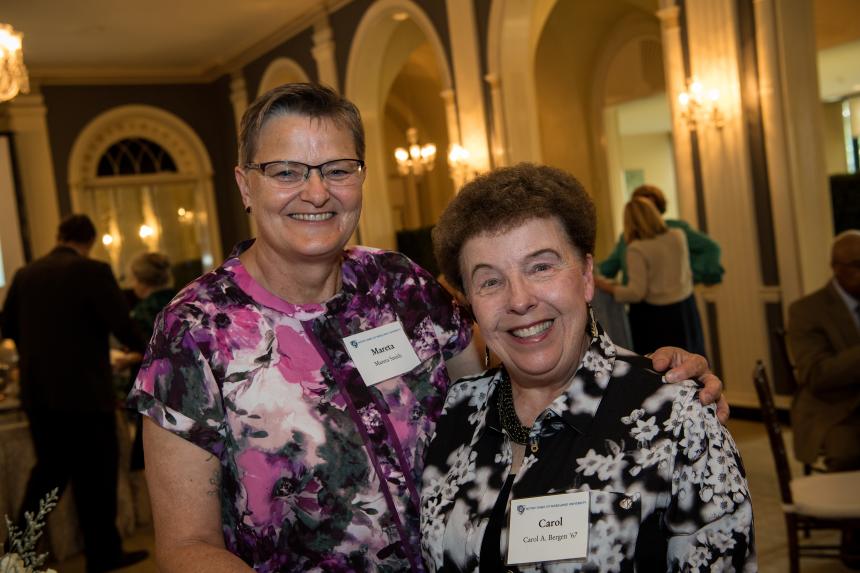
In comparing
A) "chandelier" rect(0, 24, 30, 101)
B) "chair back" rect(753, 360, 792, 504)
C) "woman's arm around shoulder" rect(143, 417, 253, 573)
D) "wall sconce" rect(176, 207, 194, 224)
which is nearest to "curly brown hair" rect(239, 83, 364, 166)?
"woman's arm around shoulder" rect(143, 417, 253, 573)

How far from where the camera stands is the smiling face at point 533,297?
4.83ft

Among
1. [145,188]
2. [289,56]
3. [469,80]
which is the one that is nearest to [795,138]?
[469,80]

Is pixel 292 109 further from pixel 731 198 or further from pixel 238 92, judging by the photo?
pixel 238 92

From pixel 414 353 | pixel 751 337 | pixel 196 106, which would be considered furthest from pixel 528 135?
pixel 196 106

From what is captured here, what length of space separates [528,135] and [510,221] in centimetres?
650

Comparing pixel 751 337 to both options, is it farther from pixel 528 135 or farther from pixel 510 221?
pixel 510 221

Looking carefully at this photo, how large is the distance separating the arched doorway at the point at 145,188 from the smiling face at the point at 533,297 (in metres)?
11.7

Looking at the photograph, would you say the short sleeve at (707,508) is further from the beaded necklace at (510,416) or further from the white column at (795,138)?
the white column at (795,138)

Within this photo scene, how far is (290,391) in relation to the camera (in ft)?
5.15

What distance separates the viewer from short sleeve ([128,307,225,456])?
4.70 ft

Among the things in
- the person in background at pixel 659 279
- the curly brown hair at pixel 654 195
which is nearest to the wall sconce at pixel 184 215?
the curly brown hair at pixel 654 195

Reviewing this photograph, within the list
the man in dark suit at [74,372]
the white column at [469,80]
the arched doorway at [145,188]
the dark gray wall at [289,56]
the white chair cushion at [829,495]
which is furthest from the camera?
the arched doorway at [145,188]

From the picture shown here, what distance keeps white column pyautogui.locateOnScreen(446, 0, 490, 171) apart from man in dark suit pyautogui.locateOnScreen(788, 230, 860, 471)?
4554 millimetres

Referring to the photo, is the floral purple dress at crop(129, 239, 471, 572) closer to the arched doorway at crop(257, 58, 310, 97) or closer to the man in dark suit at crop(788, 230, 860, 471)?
Answer: the man in dark suit at crop(788, 230, 860, 471)
